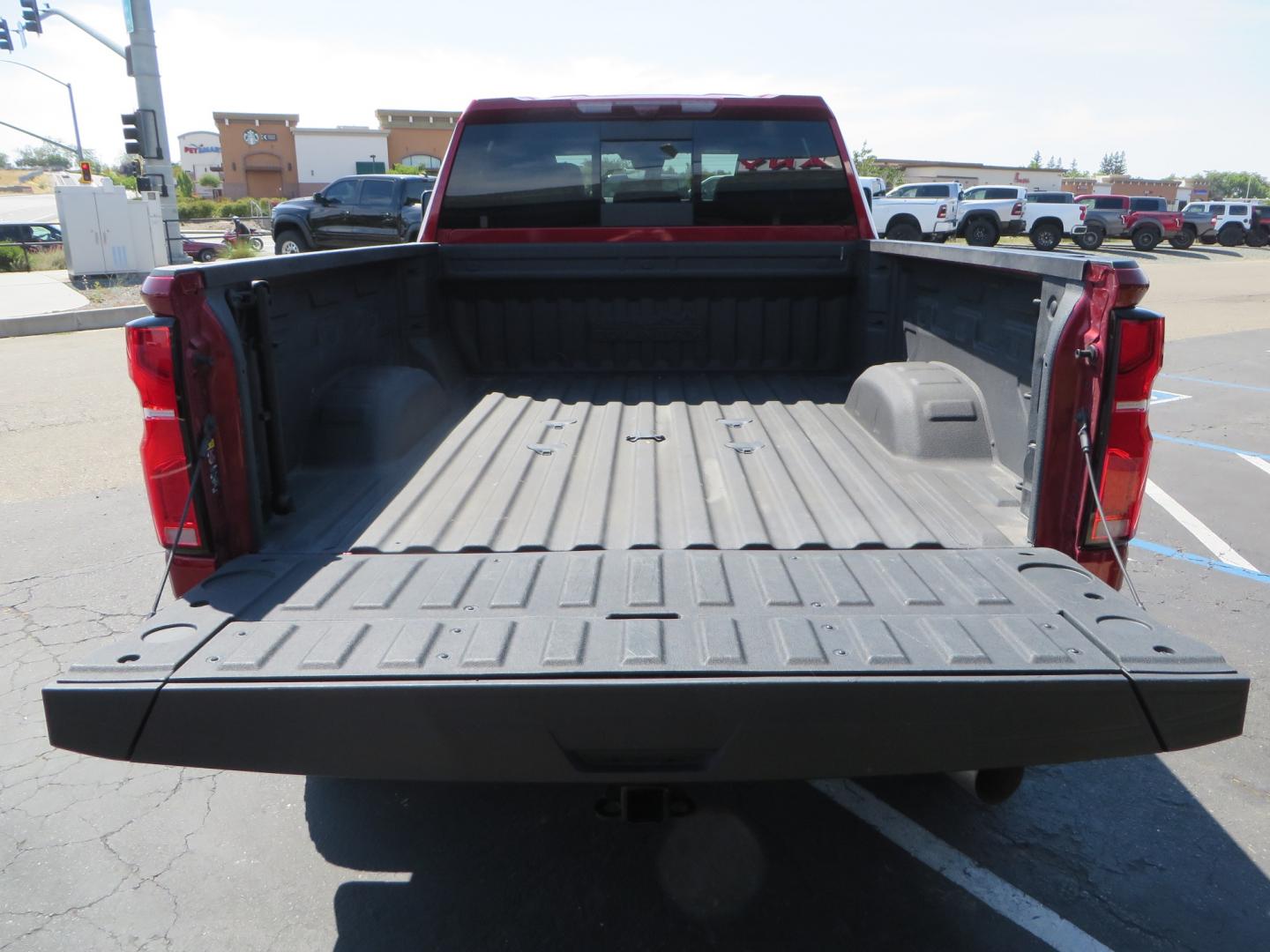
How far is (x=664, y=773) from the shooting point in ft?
6.77

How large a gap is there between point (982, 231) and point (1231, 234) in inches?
662

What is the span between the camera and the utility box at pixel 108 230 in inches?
750

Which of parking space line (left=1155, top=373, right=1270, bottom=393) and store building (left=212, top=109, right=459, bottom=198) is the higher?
store building (left=212, top=109, right=459, bottom=198)

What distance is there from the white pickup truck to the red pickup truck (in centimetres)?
2481

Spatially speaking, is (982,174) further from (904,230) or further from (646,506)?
(646,506)

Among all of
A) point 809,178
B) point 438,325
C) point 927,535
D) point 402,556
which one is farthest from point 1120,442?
point 438,325

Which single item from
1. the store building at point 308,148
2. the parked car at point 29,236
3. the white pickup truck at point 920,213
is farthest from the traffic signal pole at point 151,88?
the store building at point 308,148

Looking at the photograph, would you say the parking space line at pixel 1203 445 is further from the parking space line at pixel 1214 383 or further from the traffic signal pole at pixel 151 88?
the traffic signal pole at pixel 151 88

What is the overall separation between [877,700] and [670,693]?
42cm

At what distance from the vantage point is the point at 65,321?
47.6ft

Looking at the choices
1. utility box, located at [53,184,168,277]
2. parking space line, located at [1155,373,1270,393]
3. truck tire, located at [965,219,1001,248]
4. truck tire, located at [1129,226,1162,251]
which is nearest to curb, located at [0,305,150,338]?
utility box, located at [53,184,168,277]

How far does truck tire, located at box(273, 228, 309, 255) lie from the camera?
21.3 meters

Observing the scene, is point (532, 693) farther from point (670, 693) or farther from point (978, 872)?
point (978, 872)

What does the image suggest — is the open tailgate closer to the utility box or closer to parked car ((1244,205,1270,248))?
the utility box
